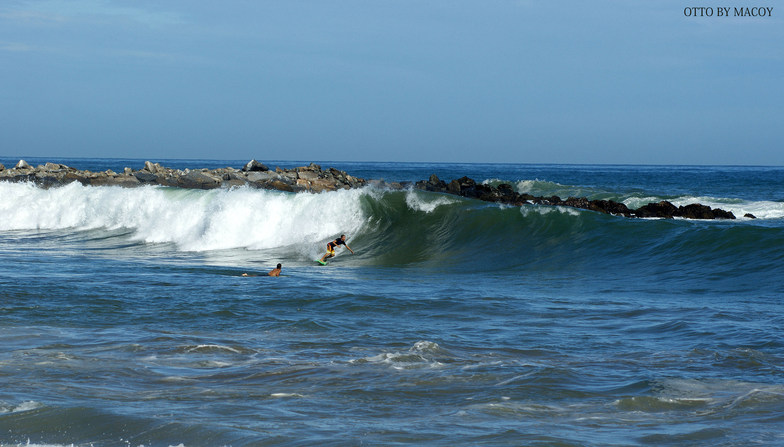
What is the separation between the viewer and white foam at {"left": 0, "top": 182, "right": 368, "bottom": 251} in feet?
82.0

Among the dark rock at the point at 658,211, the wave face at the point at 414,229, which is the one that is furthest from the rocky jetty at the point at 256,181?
the wave face at the point at 414,229

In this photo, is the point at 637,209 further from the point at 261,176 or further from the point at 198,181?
the point at 198,181

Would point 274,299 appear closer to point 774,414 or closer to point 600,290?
point 600,290

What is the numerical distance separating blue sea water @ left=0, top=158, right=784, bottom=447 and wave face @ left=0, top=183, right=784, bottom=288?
0.36 feet

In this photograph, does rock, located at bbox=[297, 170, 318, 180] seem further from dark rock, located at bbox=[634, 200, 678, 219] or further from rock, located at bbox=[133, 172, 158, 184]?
dark rock, located at bbox=[634, 200, 678, 219]

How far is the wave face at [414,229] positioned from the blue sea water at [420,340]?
11 cm

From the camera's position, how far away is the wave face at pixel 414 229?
17188 millimetres

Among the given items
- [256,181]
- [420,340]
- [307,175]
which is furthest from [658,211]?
[256,181]

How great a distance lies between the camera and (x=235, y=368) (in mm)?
8258

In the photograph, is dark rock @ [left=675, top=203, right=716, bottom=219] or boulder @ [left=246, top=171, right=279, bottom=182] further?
boulder @ [left=246, top=171, right=279, bottom=182]

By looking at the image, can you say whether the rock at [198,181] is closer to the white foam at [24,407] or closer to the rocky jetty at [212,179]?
the rocky jetty at [212,179]

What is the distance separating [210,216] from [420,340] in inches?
708

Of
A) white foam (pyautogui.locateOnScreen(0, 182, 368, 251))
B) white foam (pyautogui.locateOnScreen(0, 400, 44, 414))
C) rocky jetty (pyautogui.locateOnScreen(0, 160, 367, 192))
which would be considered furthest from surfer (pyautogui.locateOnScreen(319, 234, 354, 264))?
rocky jetty (pyautogui.locateOnScreen(0, 160, 367, 192))

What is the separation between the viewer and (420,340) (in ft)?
31.9
